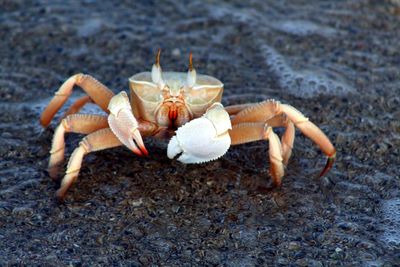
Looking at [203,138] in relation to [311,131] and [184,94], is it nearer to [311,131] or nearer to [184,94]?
[184,94]

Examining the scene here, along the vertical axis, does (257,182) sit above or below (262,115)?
below

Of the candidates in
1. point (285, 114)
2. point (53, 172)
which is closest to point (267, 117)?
point (285, 114)

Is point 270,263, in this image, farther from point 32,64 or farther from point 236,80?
point 32,64

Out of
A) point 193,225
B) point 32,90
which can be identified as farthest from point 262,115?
point 32,90

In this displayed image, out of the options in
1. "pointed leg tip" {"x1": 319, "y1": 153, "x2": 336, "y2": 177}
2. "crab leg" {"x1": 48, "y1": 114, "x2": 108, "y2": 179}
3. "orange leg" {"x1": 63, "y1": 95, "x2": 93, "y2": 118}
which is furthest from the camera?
"orange leg" {"x1": 63, "y1": 95, "x2": 93, "y2": 118}

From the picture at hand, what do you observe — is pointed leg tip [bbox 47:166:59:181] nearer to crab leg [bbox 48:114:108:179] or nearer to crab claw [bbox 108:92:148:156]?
crab leg [bbox 48:114:108:179]

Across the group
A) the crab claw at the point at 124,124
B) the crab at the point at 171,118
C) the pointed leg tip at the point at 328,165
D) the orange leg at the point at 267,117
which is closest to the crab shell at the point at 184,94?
the crab at the point at 171,118

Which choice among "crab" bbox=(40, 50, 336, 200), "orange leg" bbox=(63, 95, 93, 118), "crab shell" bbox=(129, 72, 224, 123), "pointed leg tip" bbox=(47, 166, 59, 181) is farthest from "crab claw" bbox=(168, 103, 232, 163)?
"orange leg" bbox=(63, 95, 93, 118)
